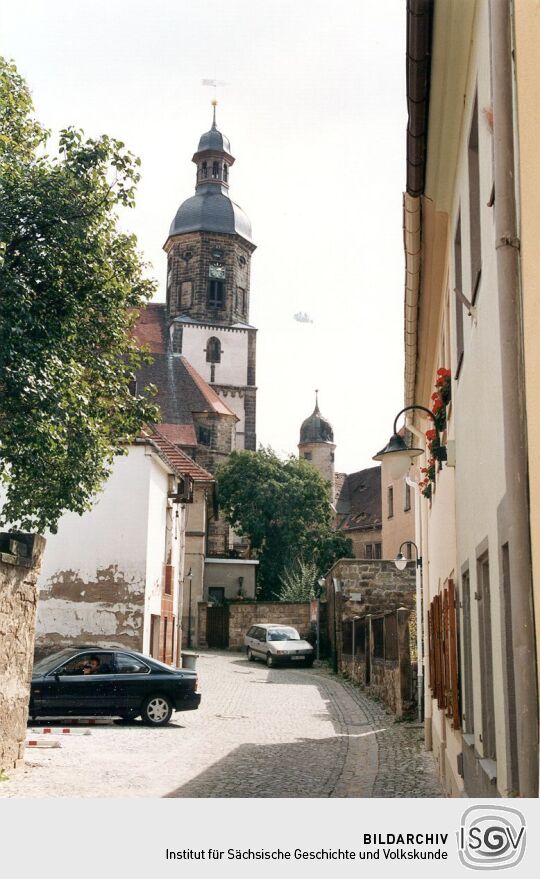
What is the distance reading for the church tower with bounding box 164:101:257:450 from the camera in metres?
66.3

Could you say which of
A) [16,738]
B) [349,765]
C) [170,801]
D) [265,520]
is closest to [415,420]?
[349,765]

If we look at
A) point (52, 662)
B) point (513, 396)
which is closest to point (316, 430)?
point (52, 662)

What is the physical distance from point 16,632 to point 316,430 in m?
69.8

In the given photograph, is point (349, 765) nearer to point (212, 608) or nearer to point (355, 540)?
point (212, 608)

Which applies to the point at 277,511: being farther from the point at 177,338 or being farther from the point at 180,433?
the point at 177,338

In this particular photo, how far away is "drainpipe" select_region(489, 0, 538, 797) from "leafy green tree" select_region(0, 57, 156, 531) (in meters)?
7.44

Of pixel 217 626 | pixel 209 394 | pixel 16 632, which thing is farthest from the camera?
pixel 209 394

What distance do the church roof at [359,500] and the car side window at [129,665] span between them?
46.7 meters

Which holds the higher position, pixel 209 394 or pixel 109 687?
pixel 209 394

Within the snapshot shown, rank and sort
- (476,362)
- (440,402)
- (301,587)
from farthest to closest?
1. (301,587)
2. (440,402)
3. (476,362)

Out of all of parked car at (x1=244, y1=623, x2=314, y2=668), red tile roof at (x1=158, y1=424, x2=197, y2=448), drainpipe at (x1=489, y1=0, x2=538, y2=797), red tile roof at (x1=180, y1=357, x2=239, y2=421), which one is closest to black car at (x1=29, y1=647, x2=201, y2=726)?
drainpipe at (x1=489, y1=0, x2=538, y2=797)

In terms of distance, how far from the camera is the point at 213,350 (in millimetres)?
67000

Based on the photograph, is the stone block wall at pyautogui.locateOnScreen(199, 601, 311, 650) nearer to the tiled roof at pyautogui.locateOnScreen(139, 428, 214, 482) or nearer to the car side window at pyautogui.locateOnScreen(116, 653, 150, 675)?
the tiled roof at pyautogui.locateOnScreen(139, 428, 214, 482)

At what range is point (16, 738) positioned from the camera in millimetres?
9875
